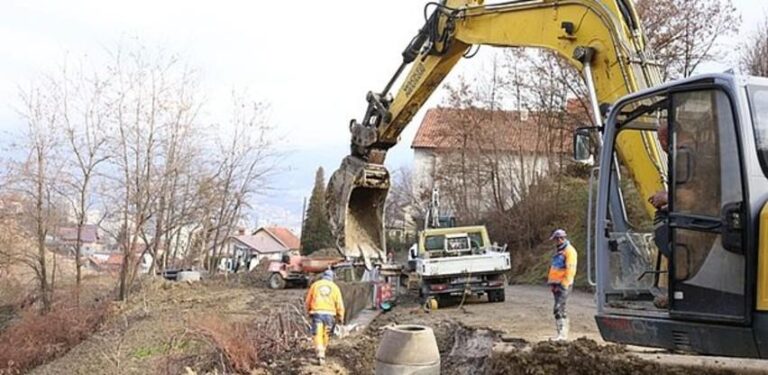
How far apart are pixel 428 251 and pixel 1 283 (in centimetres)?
1581

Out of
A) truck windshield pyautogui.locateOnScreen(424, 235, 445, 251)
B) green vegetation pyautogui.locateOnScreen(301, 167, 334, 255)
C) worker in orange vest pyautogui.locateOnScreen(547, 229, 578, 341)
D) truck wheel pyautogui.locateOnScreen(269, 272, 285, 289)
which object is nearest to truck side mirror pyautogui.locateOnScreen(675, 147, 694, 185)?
worker in orange vest pyautogui.locateOnScreen(547, 229, 578, 341)

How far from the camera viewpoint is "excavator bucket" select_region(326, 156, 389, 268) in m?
10.8

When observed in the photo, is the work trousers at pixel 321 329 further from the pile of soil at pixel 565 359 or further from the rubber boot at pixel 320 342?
the pile of soil at pixel 565 359

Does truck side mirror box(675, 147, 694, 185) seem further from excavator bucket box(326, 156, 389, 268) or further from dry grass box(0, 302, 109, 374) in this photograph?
dry grass box(0, 302, 109, 374)

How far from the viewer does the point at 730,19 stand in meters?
24.3

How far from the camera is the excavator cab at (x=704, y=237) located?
426 cm

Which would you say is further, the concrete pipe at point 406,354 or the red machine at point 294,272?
the red machine at point 294,272

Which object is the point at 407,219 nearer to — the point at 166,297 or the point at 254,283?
the point at 254,283

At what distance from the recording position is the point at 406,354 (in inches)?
267

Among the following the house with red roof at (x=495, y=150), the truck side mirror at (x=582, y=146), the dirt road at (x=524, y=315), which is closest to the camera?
the truck side mirror at (x=582, y=146)

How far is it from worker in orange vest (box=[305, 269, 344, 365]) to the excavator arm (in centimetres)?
83

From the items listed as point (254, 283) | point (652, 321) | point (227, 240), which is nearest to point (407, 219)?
point (227, 240)

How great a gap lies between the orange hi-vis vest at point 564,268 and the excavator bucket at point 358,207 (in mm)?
2556

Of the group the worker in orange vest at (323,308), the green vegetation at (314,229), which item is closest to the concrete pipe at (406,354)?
the worker in orange vest at (323,308)
